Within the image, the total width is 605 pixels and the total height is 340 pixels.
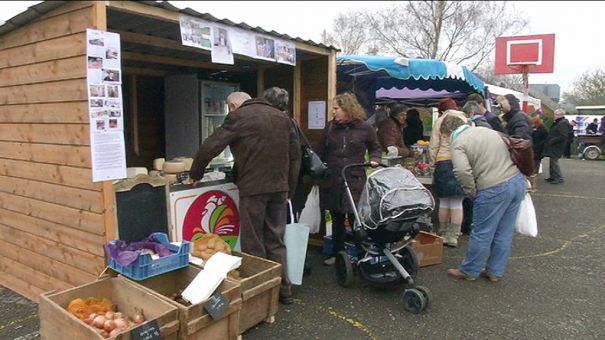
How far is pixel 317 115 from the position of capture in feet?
16.9

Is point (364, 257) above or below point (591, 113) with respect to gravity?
below

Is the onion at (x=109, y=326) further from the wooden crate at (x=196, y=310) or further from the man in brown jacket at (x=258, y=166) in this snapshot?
the man in brown jacket at (x=258, y=166)

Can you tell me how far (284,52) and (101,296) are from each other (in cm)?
263

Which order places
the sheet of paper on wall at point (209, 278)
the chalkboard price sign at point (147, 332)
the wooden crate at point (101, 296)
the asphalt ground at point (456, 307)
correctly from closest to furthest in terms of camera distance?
the chalkboard price sign at point (147, 332) → the wooden crate at point (101, 296) → the sheet of paper on wall at point (209, 278) → the asphalt ground at point (456, 307)

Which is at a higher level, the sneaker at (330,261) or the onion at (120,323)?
the onion at (120,323)

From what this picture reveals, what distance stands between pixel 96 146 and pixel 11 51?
144 cm

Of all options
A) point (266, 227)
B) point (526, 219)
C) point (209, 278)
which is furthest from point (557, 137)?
point (209, 278)

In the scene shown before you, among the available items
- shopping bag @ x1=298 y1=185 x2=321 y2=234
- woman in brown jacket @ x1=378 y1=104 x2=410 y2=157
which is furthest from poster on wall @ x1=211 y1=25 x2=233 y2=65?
woman in brown jacket @ x1=378 y1=104 x2=410 y2=157

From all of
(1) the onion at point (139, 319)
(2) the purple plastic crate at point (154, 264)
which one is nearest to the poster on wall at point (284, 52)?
(2) the purple plastic crate at point (154, 264)

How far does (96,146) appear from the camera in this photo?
2969 mm

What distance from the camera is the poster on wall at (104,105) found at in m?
2.90

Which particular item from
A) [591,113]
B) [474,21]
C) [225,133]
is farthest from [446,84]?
[474,21]

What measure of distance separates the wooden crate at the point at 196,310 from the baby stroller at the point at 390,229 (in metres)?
1.30

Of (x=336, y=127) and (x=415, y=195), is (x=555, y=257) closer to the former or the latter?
(x=415, y=195)
